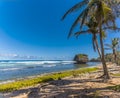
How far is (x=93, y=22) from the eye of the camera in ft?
80.5

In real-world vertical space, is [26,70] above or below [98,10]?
below

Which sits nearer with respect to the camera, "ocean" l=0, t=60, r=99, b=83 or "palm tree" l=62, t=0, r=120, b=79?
"palm tree" l=62, t=0, r=120, b=79

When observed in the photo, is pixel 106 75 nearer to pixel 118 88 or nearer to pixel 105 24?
pixel 105 24

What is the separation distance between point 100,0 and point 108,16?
1.43 metres

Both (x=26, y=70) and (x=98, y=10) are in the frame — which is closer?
(x=98, y=10)

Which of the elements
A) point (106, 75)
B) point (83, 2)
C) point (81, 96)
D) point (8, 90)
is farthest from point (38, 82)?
point (81, 96)

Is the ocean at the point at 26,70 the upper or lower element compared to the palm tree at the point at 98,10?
lower

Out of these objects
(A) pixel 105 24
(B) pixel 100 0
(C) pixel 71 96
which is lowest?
(C) pixel 71 96

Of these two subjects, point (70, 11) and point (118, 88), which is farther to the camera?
point (70, 11)

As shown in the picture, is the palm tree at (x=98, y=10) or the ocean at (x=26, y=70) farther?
the ocean at (x=26, y=70)

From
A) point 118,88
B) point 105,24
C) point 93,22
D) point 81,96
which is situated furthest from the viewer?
point 93,22

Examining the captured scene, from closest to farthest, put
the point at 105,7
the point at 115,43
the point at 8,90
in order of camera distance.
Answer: the point at 8,90 < the point at 105,7 < the point at 115,43

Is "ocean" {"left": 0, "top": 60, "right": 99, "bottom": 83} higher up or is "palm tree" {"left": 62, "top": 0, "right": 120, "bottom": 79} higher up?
"palm tree" {"left": 62, "top": 0, "right": 120, "bottom": 79}

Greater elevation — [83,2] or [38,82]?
[83,2]
